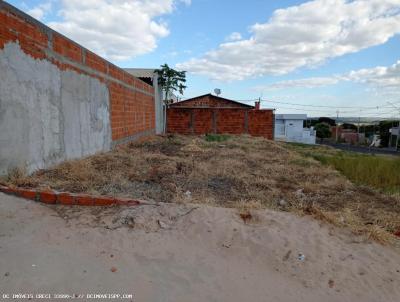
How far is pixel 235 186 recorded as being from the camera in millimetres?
5297

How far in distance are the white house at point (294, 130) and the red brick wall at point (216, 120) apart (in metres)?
11.1

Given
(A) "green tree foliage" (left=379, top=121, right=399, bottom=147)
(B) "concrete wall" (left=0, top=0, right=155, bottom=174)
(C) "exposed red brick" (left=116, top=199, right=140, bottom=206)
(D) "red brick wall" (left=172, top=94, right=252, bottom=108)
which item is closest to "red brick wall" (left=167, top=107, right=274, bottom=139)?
(D) "red brick wall" (left=172, top=94, right=252, bottom=108)

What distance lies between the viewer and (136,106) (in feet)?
36.9

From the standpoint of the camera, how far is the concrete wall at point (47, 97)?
158 inches

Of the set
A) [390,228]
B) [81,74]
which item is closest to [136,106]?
[81,74]

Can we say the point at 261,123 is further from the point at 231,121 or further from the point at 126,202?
the point at 126,202

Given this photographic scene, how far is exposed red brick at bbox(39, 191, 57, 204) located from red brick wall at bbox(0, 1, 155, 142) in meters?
1.87

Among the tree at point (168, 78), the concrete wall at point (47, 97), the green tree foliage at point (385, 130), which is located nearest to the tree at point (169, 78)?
the tree at point (168, 78)

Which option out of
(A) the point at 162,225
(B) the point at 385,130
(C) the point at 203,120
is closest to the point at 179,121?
(C) the point at 203,120

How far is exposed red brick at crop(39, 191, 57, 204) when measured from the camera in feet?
12.0

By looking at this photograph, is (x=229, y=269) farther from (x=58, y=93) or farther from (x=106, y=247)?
(x=58, y=93)

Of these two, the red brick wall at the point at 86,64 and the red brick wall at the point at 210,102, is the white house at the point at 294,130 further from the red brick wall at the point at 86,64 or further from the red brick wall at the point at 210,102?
the red brick wall at the point at 86,64

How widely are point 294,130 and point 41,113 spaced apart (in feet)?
93.5

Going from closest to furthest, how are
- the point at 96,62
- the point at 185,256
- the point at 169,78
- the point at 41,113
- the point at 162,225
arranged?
1. the point at 185,256
2. the point at 162,225
3. the point at 41,113
4. the point at 96,62
5. the point at 169,78
